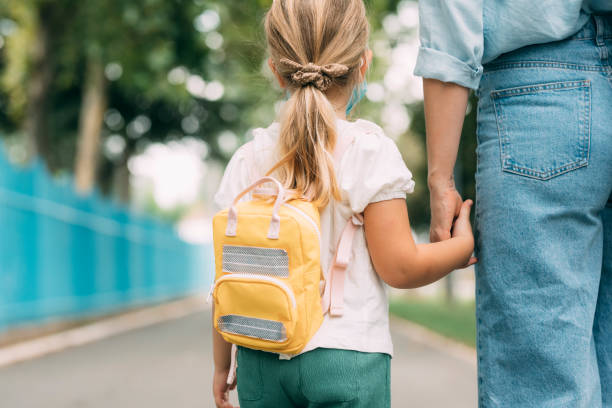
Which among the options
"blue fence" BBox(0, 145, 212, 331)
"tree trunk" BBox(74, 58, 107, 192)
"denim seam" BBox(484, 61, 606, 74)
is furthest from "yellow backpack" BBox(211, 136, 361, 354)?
"tree trunk" BBox(74, 58, 107, 192)

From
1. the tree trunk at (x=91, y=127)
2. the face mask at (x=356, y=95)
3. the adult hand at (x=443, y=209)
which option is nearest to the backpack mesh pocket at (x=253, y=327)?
the adult hand at (x=443, y=209)

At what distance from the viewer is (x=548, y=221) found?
1897 millimetres

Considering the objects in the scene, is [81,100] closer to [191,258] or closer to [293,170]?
[191,258]

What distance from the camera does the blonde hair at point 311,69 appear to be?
6.31 ft

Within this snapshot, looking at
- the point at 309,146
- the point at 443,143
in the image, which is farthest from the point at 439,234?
the point at 309,146

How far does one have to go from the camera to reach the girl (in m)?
1.83

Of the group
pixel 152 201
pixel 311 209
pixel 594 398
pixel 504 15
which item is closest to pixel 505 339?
pixel 594 398

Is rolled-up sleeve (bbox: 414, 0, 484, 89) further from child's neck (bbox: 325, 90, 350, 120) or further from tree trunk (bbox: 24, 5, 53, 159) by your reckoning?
tree trunk (bbox: 24, 5, 53, 159)

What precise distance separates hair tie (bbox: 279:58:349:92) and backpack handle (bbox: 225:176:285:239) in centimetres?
28

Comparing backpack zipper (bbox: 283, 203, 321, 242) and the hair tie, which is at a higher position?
the hair tie

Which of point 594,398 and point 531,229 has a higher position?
point 531,229

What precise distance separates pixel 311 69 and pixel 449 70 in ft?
1.21

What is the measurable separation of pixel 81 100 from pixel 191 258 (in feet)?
31.2

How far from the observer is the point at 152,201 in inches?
3095
